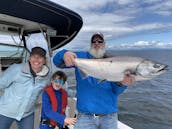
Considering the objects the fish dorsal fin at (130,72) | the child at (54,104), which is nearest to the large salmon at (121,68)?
the fish dorsal fin at (130,72)

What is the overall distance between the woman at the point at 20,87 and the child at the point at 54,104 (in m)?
0.17

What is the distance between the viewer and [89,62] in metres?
3.31

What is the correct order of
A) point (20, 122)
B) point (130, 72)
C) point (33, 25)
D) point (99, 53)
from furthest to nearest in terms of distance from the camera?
point (33, 25) → point (20, 122) → point (99, 53) → point (130, 72)

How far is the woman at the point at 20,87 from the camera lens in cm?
395

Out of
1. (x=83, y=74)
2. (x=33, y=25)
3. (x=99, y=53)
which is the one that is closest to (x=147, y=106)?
(x=33, y=25)

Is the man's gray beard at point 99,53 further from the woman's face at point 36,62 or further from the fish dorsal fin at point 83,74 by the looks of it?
the woman's face at point 36,62

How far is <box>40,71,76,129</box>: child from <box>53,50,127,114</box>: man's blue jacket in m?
0.51

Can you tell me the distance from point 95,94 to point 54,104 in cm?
82

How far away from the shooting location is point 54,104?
4.22 meters

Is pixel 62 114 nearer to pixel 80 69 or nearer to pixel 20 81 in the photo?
pixel 20 81

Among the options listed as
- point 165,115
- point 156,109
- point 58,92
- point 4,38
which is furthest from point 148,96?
point 58,92

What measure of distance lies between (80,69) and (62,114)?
1032 millimetres

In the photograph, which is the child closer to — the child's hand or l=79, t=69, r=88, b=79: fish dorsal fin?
the child's hand

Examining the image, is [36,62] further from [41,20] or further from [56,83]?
[41,20]
